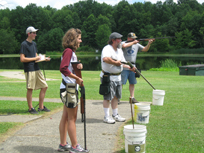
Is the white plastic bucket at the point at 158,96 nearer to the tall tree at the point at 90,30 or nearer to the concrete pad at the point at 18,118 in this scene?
the concrete pad at the point at 18,118

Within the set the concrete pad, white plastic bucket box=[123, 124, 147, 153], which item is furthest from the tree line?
white plastic bucket box=[123, 124, 147, 153]

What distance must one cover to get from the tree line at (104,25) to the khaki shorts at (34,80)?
266 ft

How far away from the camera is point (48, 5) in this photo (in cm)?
15175

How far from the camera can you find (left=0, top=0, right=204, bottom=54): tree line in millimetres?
98625

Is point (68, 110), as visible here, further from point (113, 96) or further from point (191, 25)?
point (191, 25)

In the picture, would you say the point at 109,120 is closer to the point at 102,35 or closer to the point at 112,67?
the point at 112,67

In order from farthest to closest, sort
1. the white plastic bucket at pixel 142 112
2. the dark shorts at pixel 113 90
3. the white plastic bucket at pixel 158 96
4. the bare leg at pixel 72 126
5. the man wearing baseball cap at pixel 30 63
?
the white plastic bucket at pixel 158 96 → the man wearing baseball cap at pixel 30 63 → the dark shorts at pixel 113 90 → the white plastic bucket at pixel 142 112 → the bare leg at pixel 72 126

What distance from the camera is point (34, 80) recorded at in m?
7.13

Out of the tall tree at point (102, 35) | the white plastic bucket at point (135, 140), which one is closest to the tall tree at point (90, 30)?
the tall tree at point (102, 35)

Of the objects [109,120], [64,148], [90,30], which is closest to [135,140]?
[64,148]

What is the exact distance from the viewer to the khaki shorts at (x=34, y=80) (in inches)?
278

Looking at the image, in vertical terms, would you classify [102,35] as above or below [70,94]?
above

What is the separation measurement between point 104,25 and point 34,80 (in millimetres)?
103811

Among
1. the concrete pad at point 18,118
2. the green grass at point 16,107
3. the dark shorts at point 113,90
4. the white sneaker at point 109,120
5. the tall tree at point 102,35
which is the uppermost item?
the tall tree at point 102,35
